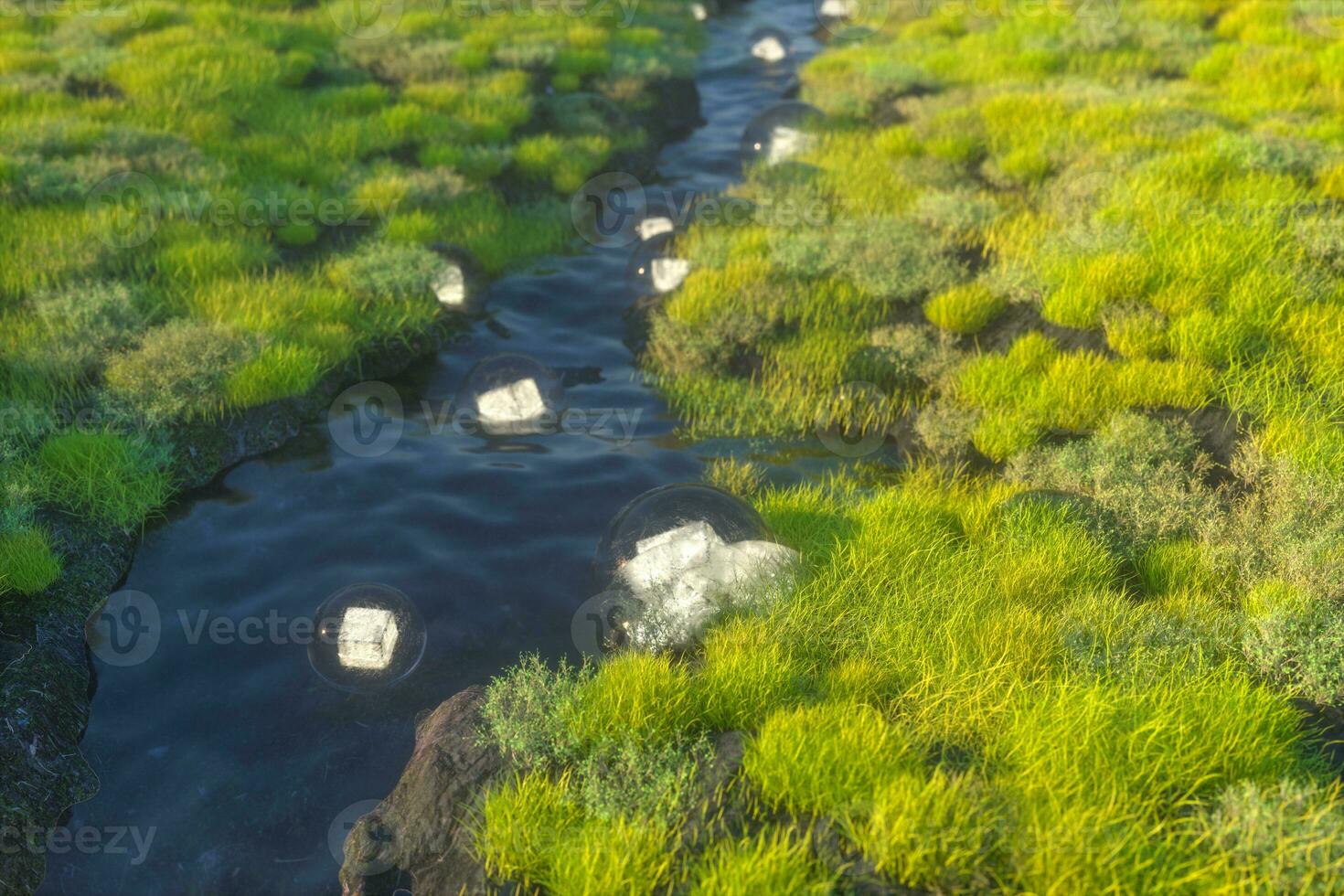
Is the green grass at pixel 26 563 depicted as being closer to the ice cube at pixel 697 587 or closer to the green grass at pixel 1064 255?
the ice cube at pixel 697 587

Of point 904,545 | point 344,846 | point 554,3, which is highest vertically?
point 554,3

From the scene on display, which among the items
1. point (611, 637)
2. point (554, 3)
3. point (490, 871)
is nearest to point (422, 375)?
point (611, 637)

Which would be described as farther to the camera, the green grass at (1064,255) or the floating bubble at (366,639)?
the green grass at (1064,255)

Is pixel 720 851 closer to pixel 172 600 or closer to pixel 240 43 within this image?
pixel 172 600

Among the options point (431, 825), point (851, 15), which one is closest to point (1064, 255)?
point (431, 825)

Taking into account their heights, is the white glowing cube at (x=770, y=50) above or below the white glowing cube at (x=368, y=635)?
above

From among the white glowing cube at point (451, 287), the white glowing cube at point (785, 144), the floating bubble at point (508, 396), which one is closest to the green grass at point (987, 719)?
the floating bubble at point (508, 396)

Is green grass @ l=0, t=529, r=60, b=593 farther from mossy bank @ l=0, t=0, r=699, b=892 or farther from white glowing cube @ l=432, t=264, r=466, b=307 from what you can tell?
white glowing cube @ l=432, t=264, r=466, b=307
